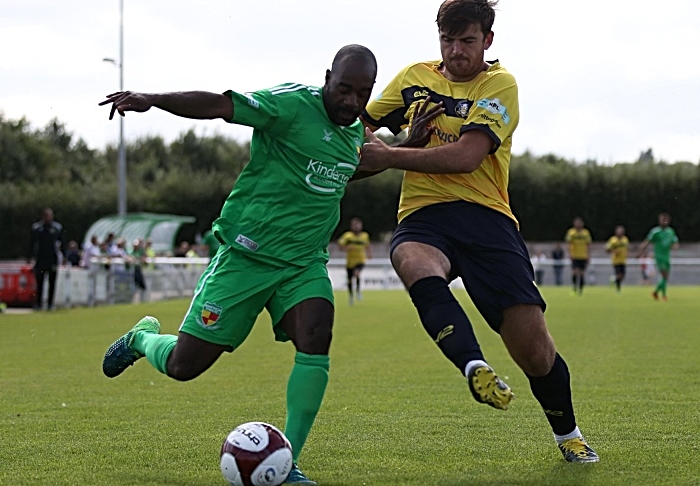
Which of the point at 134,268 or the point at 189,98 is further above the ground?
the point at 189,98

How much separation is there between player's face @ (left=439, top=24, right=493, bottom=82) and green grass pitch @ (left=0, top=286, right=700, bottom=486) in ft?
7.00

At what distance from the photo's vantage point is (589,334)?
16.4m

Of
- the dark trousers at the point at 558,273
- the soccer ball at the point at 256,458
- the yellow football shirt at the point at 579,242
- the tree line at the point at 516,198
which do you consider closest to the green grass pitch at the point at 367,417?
the soccer ball at the point at 256,458

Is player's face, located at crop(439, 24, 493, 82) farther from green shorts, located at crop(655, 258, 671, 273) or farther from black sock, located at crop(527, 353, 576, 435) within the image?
green shorts, located at crop(655, 258, 671, 273)

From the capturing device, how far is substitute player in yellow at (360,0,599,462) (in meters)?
5.53

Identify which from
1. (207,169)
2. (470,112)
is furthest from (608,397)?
(207,169)

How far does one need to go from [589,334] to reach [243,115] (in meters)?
12.1

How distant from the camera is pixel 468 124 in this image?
5.63m

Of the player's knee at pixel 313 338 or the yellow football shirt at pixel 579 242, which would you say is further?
the yellow football shirt at pixel 579 242

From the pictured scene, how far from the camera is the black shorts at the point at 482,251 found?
18.3ft

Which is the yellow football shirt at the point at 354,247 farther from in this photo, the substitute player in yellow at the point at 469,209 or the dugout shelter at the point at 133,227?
the substitute player in yellow at the point at 469,209

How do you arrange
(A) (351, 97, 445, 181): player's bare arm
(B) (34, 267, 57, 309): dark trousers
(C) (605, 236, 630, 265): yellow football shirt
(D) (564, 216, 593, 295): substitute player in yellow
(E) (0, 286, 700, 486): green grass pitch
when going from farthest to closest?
1. (C) (605, 236, 630, 265): yellow football shirt
2. (D) (564, 216, 593, 295): substitute player in yellow
3. (B) (34, 267, 57, 309): dark trousers
4. (A) (351, 97, 445, 181): player's bare arm
5. (E) (0, 286, 700, 486): green grass pitch

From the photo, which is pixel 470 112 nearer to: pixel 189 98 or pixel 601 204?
pixel 189 98

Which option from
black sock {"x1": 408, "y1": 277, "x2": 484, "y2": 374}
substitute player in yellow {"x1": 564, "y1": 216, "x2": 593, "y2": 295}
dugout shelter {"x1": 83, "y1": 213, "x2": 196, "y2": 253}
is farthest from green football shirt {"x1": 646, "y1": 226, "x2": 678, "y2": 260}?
black sock {"x1": 408, "y1": 277, "x2": 484, "y2": 374}
